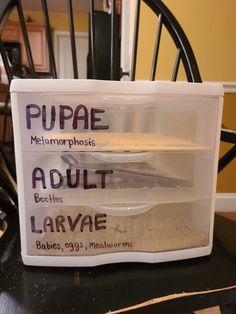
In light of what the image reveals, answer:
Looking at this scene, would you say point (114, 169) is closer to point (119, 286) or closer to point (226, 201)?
point (119, 286)

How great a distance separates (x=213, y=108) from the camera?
16.5 inches

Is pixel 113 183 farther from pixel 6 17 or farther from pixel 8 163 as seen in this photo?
pixel 6 17

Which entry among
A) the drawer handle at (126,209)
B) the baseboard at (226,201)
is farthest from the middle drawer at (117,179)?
the baseboard at (226,201)

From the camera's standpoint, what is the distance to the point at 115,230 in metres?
0.43

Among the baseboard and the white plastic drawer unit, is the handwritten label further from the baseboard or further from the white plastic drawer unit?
the baseboard

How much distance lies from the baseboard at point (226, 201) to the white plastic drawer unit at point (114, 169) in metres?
1.25

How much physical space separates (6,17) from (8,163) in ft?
1.08

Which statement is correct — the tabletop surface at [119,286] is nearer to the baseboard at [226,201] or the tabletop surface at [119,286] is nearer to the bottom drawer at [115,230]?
the bottom drawer at [115,230]

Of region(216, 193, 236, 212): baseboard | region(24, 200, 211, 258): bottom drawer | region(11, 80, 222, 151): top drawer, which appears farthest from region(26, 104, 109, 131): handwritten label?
region(216, 193, 236, 212): baseboard

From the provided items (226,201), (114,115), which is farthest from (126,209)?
(226,201)

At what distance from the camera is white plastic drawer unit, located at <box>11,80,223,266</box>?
37cm

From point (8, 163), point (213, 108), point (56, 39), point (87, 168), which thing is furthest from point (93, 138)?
point (56, 39)

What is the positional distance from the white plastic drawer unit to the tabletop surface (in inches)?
0.6

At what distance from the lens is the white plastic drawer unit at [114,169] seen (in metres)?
0.37
